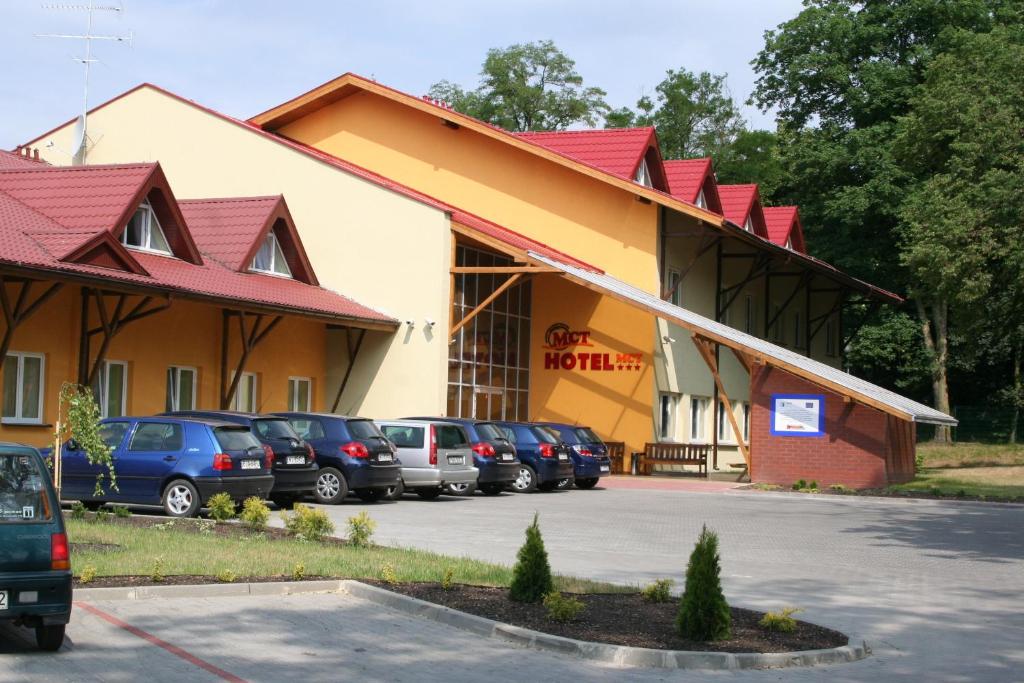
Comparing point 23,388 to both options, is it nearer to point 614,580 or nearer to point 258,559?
point 258,559

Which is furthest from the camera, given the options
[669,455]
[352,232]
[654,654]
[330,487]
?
[669,455]

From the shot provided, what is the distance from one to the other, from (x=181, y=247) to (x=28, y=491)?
70.0 feet

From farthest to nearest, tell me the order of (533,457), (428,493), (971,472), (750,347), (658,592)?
(971,472) < (750,347) < (533,457) < (428,493) < (658,592)

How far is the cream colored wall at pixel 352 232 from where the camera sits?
34.4 m

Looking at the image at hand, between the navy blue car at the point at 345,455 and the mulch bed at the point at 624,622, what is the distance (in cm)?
1060

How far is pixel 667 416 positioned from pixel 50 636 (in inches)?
1276

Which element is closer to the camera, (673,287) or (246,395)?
(246,395)

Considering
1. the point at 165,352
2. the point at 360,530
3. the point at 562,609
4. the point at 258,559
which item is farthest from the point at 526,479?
the point at 562,609

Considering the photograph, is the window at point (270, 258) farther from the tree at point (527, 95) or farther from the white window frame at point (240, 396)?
the tree at point (527, 95)

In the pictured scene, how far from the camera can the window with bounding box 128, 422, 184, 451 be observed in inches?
747

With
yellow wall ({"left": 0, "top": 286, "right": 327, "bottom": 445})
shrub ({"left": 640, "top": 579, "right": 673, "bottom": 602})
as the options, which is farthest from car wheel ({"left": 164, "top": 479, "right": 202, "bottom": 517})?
shrub ({"left": 640, "top": 579, "right": 673, "bottom": 602})

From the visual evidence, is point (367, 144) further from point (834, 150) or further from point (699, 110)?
point (699, 110)

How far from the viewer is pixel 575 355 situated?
39.7m

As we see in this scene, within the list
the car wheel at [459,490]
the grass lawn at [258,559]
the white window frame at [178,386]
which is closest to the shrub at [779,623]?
the grass lawn at [258,559]
